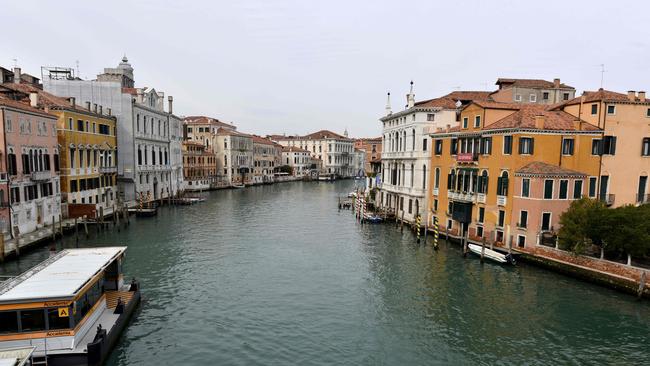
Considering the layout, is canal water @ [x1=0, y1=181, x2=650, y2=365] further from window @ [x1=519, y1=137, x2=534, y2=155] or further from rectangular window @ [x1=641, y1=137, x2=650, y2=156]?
rectangular window @ [x1=641, y1=137, x2=650, y2=156]

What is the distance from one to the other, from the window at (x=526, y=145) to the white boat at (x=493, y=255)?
5621 millimetres

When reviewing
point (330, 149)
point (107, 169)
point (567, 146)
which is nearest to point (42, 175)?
point (107, 169)

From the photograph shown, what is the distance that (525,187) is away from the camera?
22.5 metres

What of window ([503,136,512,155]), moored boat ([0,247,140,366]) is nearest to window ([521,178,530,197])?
window ([503,136,512,155])

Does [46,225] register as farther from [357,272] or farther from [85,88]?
[357,272]

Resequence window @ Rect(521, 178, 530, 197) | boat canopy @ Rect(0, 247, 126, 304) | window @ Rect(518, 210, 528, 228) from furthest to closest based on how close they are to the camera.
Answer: window @ Rect(518, 210, 528, 228) < window @ Rect(521, 178, 530, 197) < boat canopy @ Rect(0, 247, 126, 304)

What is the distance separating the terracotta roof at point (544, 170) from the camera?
22062mm

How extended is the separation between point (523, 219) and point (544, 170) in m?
2.80

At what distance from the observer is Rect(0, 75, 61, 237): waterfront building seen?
76.5 ft

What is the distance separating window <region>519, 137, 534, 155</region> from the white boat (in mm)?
5621

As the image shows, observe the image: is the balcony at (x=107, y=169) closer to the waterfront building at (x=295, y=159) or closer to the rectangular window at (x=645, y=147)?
the rectangular window at (x=645, y=147)

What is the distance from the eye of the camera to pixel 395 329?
1488 centimetres

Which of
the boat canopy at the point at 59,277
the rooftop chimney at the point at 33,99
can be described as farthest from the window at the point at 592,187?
the rooftop chimney at the point at 33,99

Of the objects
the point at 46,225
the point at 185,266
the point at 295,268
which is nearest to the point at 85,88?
the point at 46,225
